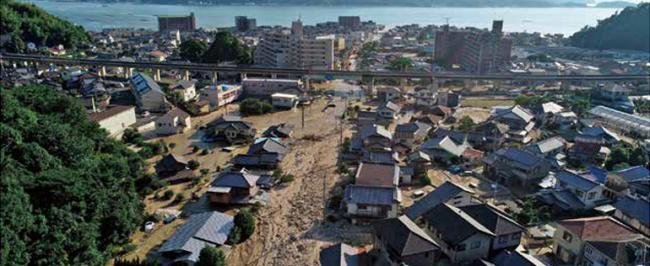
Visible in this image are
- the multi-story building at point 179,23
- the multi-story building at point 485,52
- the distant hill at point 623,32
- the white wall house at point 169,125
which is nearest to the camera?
the white wall house at point 169,125

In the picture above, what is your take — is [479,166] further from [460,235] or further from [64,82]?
[64,82]

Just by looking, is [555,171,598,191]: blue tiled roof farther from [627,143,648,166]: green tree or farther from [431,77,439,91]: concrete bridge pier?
[431,77,439,91]: concrete bridge pier

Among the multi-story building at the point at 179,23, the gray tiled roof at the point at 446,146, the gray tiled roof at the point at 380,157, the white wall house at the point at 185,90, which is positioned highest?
the multi-story building at the point at 179,23

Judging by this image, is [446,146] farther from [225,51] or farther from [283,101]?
[225,51]

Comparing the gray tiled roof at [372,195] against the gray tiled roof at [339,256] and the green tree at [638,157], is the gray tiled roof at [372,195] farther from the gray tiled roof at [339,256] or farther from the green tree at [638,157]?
the green tree at [638,157]

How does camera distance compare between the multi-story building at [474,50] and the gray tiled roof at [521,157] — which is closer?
the gray tiled roof at [521,157]

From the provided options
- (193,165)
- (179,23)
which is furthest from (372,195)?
(179,23)

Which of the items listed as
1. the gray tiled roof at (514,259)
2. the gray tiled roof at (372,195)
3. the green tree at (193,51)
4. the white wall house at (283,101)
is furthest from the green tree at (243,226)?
the green tree at (193,51)
